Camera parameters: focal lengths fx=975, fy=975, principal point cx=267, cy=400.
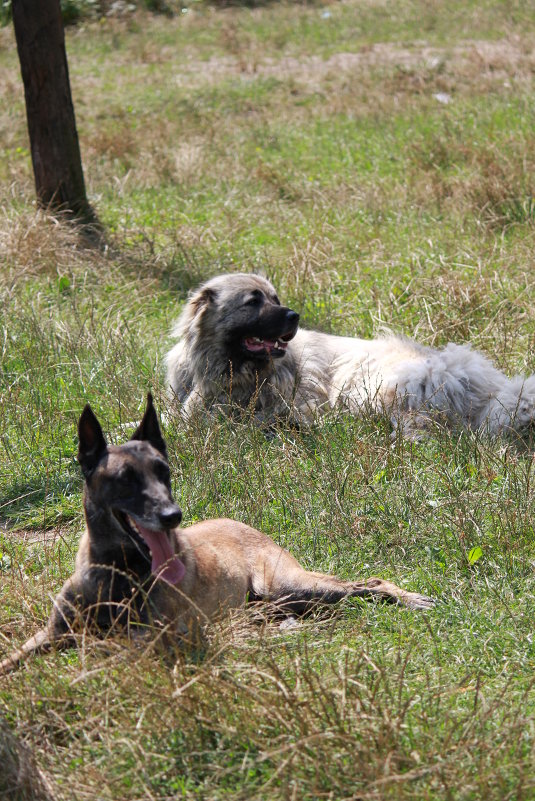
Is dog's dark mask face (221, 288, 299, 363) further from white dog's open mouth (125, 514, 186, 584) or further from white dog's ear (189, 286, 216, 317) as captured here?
white dog's open mouth (125, 514, 186, 584)

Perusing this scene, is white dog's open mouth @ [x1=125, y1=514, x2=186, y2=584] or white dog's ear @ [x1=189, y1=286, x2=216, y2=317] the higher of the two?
white dog's open mouth @ [x1=125, y1=514, x2=186, y2=584]

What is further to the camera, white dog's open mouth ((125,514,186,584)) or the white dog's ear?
the white dog's ear

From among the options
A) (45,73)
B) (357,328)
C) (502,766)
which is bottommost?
(357,328)

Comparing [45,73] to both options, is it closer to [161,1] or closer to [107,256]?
[107,256]

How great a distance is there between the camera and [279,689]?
10.5 ft

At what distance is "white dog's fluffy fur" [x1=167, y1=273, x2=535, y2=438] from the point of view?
659 centimetres

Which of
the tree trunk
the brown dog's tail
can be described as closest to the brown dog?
the brown dog's tail

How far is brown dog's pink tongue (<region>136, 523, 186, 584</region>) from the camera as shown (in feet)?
12.3

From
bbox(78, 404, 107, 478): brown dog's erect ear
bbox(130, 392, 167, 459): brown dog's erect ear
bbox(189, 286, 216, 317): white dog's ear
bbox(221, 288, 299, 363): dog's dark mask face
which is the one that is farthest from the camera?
bbox(189, 286, 216, 317): white dog's ear

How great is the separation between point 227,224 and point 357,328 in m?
2.57

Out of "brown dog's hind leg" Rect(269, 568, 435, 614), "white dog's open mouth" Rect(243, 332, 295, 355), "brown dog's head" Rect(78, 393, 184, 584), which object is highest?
"brown dog's head" Rect(78, 393, 184, 584)

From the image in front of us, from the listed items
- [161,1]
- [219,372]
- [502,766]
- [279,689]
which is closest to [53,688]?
[279,689]

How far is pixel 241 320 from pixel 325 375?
821 mm

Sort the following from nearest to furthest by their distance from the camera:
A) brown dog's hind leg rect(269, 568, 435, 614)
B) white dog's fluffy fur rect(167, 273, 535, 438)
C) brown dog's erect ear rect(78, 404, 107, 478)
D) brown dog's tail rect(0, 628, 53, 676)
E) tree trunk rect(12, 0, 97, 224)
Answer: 1. brown dog's tail rect(0, 628, 53, 676)
2. brown dog's erect ear rect(78, 404, 107, 478)
3. brown dog's hind leg rect(269, 568, 435, 614)
4. white dog's fluffy fur rect(167, 273, 535, 438)
5. tree trunk rect(12, 0, 97, 224)
